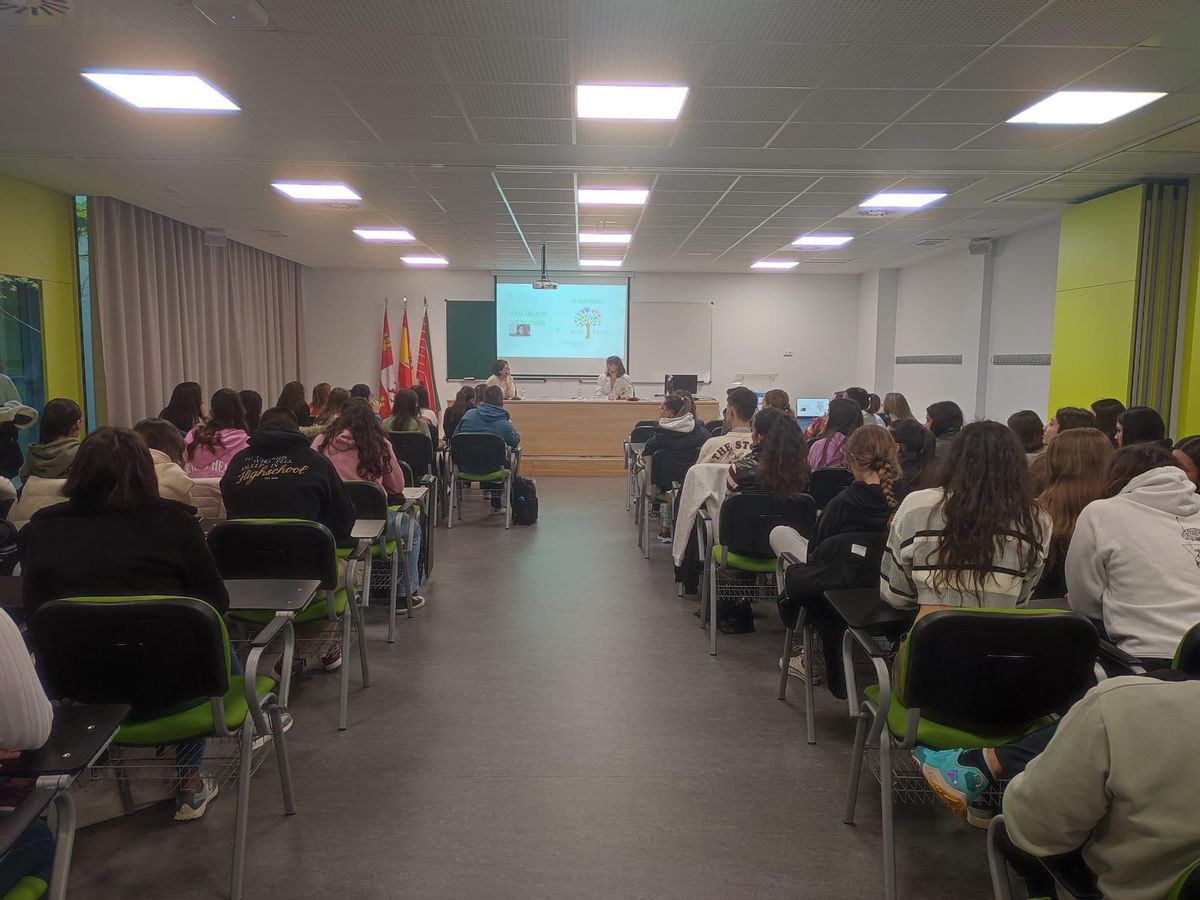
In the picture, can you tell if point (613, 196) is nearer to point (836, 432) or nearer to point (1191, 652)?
point (836, 432)

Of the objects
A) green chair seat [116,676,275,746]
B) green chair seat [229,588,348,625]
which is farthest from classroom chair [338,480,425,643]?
green chair seat [116,676,275,746]

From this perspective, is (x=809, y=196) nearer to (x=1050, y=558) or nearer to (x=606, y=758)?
(x=1050, y=558)

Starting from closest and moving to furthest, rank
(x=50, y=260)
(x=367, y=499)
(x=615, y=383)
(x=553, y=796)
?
(x=553, y=796), (x=367, y=499), (x=50, y=260), (x=615, y=383)

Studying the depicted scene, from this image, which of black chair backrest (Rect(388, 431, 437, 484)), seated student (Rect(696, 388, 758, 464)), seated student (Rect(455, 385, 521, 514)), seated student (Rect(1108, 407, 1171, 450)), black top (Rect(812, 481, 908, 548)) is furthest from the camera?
seated student (Rect(455, 385, 521, 514))

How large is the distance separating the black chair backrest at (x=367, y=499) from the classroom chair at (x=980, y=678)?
2551 millimetres

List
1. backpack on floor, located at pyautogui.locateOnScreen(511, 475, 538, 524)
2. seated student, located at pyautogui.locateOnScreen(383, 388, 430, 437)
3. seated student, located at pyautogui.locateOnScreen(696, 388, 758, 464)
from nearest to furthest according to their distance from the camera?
seated student, located at pyautogui.locateOnScreen(696, 388, 758, 464) → seated student, located at pyautogui.locateOnScreen(383, 388, 430, 437) → backpack on floor, located at pyautogui.locateOnScreen(511, 475, 538, 524)

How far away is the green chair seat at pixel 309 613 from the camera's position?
117 inches

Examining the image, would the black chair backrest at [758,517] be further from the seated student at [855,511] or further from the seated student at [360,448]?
the seated student at [360,448]

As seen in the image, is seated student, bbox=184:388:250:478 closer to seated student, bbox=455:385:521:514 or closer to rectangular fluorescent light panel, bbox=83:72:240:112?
rectangular fluorescent light panel, bbox=83:72:240:112

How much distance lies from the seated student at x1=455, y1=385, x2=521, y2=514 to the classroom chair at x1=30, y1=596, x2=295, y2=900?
16.3 feet

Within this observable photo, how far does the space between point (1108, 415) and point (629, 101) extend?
372 cm

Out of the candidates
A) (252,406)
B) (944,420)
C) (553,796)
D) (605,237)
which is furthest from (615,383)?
(553,796)

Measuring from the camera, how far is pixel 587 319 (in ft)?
42.2

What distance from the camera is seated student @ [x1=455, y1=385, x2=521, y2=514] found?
23.5 feet
